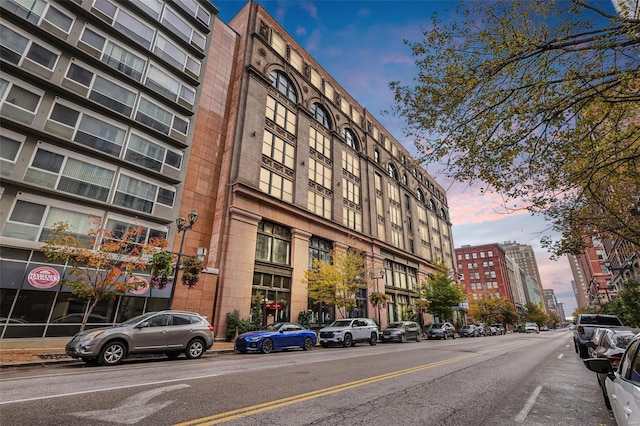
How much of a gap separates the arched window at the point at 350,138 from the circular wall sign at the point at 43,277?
1172 inches

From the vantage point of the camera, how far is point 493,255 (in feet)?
327

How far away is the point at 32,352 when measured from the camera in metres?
11.6

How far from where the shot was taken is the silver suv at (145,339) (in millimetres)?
9219

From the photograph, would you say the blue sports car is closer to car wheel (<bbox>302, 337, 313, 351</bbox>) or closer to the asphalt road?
car wheel (<bbox>302, 337, 313, 351</bbox>)

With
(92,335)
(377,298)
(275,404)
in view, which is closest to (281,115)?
(377,298)

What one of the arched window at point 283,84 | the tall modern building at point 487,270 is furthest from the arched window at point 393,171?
the tall modern building at point 487,270

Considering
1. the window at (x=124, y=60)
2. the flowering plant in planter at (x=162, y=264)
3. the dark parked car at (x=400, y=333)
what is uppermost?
the window at (x=124, y=60)

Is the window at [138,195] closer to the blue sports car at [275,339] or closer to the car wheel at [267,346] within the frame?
the blue sports car at [275,339]

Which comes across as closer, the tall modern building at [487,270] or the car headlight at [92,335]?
→ the car headlight at [92,335]

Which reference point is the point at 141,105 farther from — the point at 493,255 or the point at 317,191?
the point at 493,255

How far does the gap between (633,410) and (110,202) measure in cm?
2105

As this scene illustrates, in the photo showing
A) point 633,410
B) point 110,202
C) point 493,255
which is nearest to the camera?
point 633,410

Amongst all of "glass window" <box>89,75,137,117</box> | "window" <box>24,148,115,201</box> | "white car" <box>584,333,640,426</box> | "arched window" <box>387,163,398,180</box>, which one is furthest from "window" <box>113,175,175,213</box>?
"arched window" <box>387,163,398,180</box>

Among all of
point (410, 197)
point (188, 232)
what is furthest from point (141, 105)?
point (410, 197)
